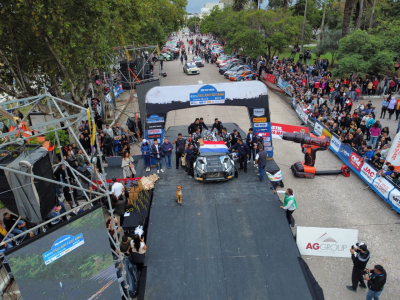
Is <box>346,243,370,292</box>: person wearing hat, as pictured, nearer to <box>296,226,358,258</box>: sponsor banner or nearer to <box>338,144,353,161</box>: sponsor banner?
<box>296,226,358,258</box>: sponsor banner

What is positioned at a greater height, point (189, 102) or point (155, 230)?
point (189, 102)

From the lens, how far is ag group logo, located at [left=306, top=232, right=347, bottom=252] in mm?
8688

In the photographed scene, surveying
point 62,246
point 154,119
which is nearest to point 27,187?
point 62,246

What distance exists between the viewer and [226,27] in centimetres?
4350

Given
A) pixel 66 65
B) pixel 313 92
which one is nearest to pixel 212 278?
pixel 66 65

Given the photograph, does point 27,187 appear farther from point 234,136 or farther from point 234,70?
point 234,70

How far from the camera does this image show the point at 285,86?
88.3 feet

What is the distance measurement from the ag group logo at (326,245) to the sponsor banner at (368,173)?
4492 mm

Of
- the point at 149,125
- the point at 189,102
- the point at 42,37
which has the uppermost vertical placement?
the point at 42,37

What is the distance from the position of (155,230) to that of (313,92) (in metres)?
20.0

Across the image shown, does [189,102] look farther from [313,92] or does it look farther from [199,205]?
[313,92]

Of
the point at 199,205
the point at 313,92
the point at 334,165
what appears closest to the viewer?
the point at 199,205

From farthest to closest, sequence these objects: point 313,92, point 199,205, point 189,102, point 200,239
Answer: point 313,92 → point 189,102 → point 199,205 → point 200,239

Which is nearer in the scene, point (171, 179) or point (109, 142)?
point (171, 179)
